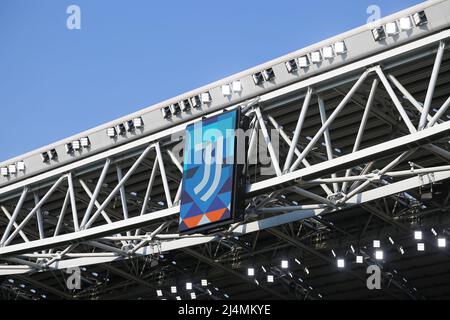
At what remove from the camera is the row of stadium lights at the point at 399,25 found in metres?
24.8

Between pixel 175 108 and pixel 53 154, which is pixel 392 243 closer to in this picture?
pixel 175 108

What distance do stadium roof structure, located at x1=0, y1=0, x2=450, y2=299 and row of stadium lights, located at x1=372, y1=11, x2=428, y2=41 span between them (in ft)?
0.11

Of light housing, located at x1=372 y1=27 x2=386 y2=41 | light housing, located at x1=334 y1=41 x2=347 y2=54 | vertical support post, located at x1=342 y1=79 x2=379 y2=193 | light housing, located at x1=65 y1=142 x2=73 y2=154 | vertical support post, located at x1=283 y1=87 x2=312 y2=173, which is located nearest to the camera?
vertical support post, located at x1=342 y1=79 x2=379 y2=193

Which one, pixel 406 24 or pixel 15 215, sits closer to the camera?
pixel 406 24

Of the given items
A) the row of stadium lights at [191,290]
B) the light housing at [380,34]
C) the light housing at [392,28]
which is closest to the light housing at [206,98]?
the light housing at [380,34]

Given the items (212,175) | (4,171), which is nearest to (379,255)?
(212,175)

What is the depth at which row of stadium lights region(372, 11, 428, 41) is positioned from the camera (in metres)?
24.8

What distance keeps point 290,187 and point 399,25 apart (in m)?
5.33

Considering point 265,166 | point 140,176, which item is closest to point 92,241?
point 140,176

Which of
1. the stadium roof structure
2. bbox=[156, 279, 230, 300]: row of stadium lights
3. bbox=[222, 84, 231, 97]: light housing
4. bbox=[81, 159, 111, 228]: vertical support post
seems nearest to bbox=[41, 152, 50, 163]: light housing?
the stadium roof structure

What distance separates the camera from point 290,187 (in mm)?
26219

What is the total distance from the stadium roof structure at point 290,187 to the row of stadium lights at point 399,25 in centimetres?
3

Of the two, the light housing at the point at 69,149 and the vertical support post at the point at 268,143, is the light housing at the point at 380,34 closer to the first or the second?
the vertical support post at the point at 268,143

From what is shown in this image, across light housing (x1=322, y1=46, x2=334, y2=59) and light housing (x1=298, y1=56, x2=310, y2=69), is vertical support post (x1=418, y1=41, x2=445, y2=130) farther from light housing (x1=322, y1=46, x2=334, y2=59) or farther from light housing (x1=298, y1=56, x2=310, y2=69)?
light housing (x1=298, y1=56, x2=310, y2=69)
